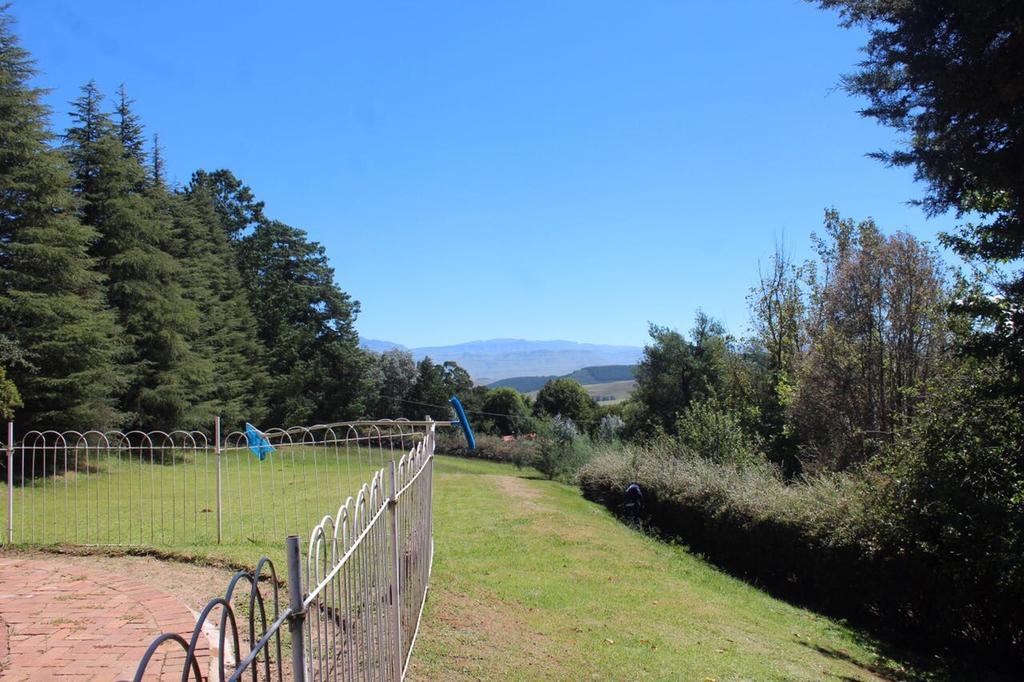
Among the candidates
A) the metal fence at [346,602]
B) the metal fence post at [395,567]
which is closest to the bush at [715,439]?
the metal fence at [346,602]

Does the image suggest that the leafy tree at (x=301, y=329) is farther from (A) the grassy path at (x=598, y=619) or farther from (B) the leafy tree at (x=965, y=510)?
(B) the leafy tree at (x=965, y=510)

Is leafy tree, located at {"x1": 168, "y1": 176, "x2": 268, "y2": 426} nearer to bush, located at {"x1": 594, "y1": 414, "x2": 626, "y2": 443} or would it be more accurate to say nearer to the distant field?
bush, located at {"x1": 594, "y1": 414, "x2": 626, "y2": 443}

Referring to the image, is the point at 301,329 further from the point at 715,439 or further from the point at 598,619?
the point at 598,619

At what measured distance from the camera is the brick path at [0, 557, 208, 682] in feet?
15.2

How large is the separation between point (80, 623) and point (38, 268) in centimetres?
1559

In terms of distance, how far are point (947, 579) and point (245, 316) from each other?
36246 mm

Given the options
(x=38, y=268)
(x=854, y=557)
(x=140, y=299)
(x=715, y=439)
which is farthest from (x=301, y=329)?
(x=854, y=557)

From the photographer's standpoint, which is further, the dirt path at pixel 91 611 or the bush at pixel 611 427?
the bush at pixel 611 427

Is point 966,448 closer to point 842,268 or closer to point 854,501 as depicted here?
point 854,501

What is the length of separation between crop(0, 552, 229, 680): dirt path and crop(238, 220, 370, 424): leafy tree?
33775mm

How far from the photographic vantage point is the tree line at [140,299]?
1753 centimetres

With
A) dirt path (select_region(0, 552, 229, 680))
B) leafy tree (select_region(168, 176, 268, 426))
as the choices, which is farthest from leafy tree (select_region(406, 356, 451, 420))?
dirt path (select_region(0, 552, 229, 680))

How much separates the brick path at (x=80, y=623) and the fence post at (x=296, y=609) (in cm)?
308

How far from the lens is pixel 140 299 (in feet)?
80.4
